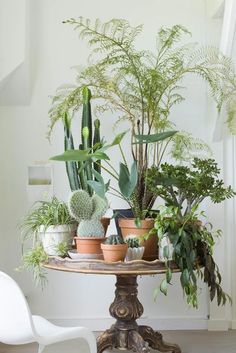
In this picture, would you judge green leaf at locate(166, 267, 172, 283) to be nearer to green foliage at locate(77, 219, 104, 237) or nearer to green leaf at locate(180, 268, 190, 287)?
green leaf at locate(180, 268, 190, 287)

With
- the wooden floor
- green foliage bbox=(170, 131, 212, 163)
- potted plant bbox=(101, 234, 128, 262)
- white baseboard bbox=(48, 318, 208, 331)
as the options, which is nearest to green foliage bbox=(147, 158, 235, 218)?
potted plant bbox=(101, 234, 128, 262)

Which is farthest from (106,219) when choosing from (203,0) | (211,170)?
(203,0)

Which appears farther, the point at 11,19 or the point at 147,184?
the point at 11,19

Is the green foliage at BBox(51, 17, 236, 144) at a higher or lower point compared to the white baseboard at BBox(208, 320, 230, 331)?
higher

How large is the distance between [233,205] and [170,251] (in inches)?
51.6

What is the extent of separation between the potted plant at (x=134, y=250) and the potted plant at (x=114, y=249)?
32 mm

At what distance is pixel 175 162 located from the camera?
408 centimetres

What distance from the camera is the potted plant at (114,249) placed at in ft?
9.60

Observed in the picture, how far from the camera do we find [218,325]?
13.1 ft

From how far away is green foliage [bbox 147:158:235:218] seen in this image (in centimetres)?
306

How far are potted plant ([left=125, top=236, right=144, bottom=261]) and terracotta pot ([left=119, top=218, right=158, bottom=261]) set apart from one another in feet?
0.33

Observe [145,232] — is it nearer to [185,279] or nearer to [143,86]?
[185,279]

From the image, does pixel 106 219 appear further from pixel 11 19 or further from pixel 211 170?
pixel 11 19

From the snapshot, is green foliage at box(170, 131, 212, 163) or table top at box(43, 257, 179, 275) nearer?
table top at box(43, 257, 179, 275)
